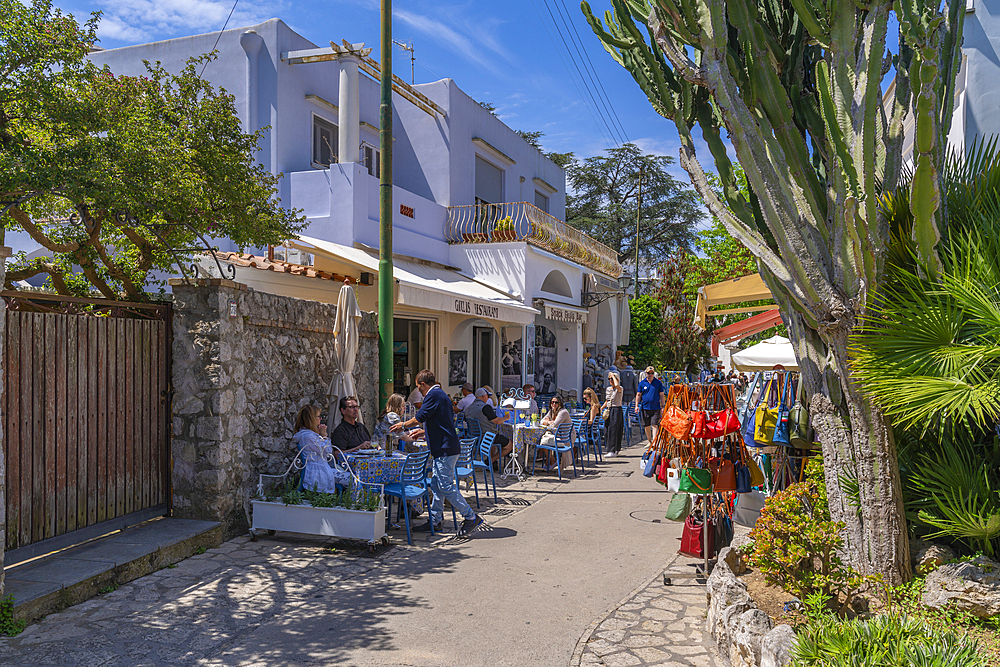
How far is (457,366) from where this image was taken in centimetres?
1540

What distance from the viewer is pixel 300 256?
13.1m

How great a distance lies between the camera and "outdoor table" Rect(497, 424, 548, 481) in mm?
10945

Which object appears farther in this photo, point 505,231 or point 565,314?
point 565,314

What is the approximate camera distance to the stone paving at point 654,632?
170 inches

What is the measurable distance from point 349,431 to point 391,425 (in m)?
1.00

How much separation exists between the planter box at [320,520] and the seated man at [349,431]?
1.16 m

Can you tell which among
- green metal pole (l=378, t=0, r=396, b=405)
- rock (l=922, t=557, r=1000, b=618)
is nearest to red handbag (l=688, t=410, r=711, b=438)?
rock (l=922, t=557, r=1000, b=618)

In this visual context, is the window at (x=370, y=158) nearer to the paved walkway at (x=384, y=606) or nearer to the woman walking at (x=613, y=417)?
the woman walking at (x=613, y=417)

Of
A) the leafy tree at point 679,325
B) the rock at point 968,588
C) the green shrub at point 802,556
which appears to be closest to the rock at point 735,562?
the green shrub at point 802,556

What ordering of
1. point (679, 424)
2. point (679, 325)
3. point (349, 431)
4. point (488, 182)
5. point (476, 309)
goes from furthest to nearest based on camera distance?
point (679, 325) → point (488, 182) → point (476, 309) → point (349, 431) → point (679, 424)

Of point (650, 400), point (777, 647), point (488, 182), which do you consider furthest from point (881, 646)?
point (488, 182)

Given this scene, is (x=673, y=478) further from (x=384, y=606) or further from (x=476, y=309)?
(x=476, y=309)

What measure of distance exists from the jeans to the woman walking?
6.23 metres

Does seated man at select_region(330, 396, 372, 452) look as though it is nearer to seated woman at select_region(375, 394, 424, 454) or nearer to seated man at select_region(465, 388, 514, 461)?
seated woman at select_region(375, 394, 424, 454)
